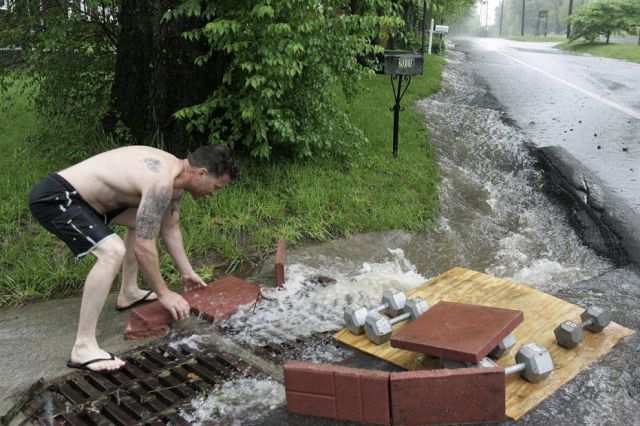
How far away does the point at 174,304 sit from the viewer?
3436mm

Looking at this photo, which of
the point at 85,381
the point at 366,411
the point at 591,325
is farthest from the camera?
the point at 591,325

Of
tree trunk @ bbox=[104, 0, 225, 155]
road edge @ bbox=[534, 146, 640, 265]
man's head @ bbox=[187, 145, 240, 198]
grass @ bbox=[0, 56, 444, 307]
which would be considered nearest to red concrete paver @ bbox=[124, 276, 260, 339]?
grass @ bbox=[0, 56, 444, 307]

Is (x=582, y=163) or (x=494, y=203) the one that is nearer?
(x=494, y=203)

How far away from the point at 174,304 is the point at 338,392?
4.07ft

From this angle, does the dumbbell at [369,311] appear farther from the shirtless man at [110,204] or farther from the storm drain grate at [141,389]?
the shirtless man at [110,204]

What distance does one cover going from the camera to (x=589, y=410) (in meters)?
2.75

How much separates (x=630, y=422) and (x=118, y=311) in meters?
3.06

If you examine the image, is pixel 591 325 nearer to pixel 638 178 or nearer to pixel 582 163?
pixel 638 178

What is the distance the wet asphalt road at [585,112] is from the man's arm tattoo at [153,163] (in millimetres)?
4907

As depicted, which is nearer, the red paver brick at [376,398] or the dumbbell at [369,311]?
the red paver brick at [376,398]

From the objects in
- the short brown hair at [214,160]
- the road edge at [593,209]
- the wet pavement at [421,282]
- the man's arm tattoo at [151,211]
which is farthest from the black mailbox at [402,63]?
the man's arm tattoo at [151,211]

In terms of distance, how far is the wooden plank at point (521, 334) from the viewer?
9.42ft

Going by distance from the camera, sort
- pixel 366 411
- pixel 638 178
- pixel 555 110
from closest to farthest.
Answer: pixel 366 411 < pixel 638 178 < pixel 555 110

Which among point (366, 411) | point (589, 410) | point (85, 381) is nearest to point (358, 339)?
point (366, 411)
